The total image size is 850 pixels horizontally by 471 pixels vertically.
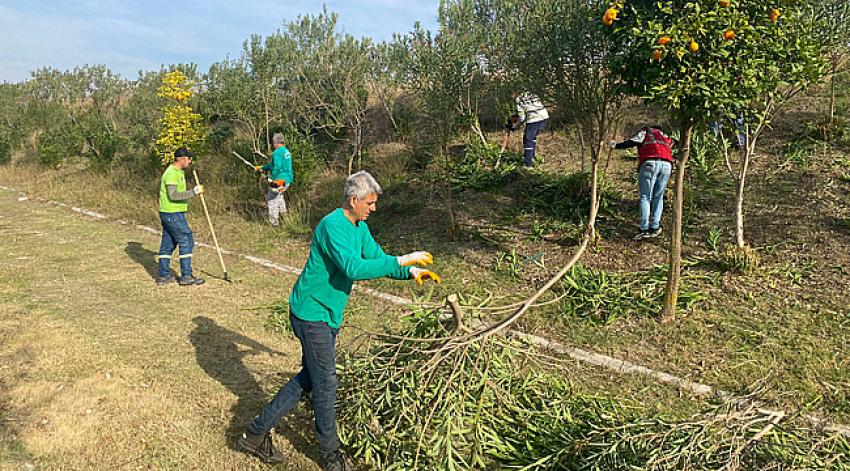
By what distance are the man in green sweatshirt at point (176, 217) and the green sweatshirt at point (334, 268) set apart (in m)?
4.75

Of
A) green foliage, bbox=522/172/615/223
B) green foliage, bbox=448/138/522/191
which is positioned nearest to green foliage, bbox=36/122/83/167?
green foliage, bbox=448/138/522/191

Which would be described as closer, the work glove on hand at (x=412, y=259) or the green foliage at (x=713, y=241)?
the work glove on hand at (x=412, y=259)

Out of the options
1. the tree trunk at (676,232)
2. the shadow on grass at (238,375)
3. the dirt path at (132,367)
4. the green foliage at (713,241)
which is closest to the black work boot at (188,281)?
the dirt path at (132,367)

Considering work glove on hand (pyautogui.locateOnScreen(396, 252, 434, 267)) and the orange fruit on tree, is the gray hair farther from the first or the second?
the orange fruit on tree

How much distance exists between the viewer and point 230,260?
946cm

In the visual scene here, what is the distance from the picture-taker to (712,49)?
4.86 metres

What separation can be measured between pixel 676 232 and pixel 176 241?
20.4ft

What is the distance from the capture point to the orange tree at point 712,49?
15.8 ft

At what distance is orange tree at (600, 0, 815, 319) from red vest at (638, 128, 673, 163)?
2.13m

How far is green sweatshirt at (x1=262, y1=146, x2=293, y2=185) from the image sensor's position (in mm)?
11132

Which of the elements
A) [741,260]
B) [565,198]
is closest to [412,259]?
[741,260]

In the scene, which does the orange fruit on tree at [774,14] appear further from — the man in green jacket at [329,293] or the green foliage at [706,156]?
the green foliage at [706,156]

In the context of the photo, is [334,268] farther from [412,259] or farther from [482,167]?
[482,167]

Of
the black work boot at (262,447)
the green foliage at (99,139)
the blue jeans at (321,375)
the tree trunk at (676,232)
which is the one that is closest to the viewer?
the blue jeans at (321,375)
